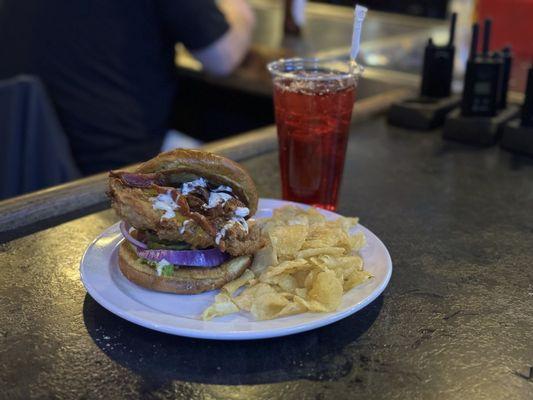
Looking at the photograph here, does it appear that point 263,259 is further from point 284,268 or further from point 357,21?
point 357,21

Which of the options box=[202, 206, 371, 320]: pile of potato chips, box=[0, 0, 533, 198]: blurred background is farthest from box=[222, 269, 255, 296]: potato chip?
box=[0, 0, 533, 198]: blurred background

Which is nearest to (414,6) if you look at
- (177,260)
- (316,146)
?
(316,146)

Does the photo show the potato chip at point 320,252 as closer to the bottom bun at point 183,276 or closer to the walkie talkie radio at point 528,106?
the bottom bun at point 183,276

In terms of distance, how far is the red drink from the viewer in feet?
4.16

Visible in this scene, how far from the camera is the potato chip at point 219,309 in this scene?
A: 89cm

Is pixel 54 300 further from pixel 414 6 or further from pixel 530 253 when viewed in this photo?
pixel 414 6

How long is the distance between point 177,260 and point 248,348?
0.17m

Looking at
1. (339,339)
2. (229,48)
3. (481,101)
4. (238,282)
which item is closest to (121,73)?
(229,48)

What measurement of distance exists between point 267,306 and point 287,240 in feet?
0.51

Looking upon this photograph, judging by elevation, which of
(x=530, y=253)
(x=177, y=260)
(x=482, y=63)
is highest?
(x=482, y=63)

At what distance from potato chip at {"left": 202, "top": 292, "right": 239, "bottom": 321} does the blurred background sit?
4.51 ft

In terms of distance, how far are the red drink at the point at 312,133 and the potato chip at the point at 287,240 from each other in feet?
0.98

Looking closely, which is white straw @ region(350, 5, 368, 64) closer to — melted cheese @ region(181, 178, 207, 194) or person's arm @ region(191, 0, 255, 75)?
melted cheese @ region(181, 178, 207, 194)

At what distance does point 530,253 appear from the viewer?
1198 mm
